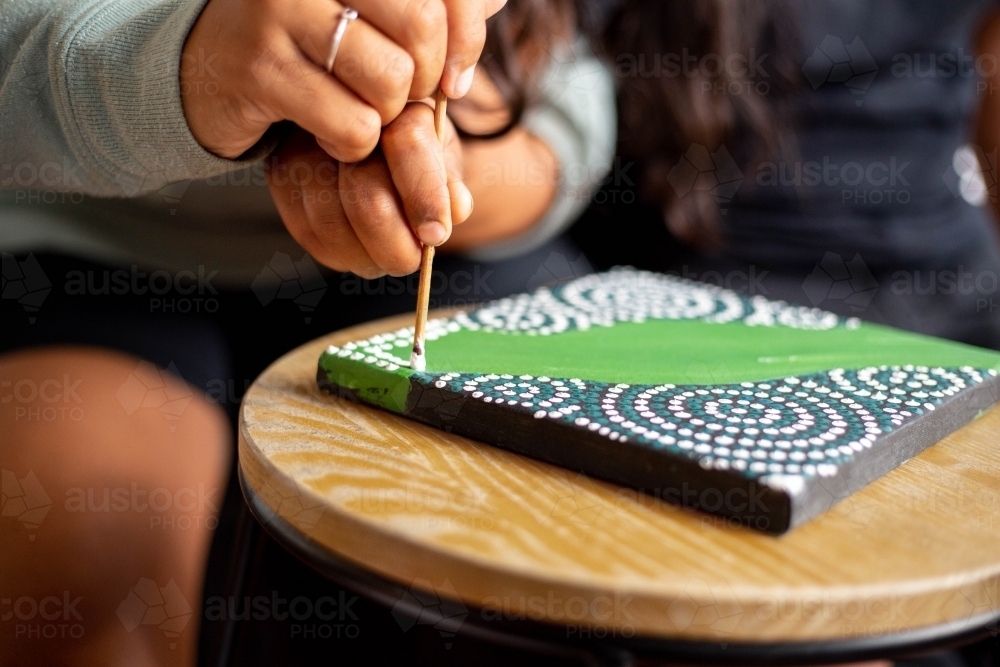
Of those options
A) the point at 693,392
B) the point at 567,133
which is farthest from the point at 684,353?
the point at 567,133

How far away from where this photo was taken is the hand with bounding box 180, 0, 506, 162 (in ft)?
1.32

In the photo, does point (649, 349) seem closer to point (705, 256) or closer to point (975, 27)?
point (705, 256)

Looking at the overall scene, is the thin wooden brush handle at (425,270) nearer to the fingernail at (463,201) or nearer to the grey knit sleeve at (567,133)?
the fingernail at (463,201)

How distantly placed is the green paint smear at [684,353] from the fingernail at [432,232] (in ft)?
0.23

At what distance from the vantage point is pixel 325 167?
1.61 feet

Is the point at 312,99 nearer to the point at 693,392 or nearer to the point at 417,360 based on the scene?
the point at 417,360

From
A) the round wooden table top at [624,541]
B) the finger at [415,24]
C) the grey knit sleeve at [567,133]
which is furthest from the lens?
the grey knit sleeve at [567,133]

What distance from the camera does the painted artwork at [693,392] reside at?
0.36 meters

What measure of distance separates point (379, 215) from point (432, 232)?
0.10 feet

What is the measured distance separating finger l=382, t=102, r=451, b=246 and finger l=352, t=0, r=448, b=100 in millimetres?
36

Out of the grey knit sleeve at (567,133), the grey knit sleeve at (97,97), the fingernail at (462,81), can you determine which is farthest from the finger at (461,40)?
the grey knit sleeve at (567,133)

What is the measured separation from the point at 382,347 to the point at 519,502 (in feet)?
0.52

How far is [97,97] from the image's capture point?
492mm

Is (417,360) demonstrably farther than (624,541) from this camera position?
Yes
